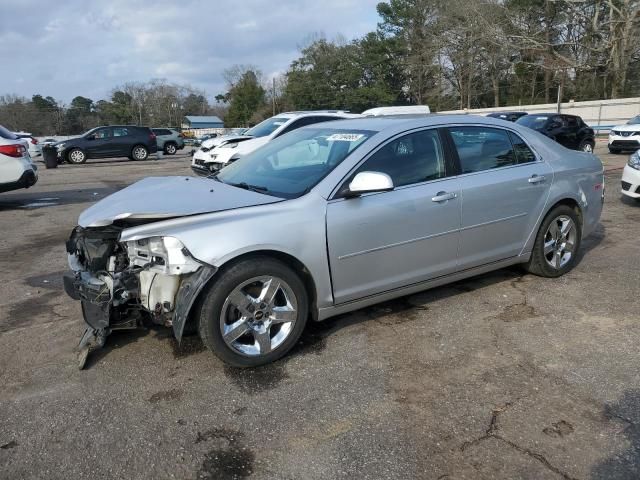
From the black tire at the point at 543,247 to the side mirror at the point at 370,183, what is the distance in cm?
202

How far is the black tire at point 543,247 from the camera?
15.8 feet

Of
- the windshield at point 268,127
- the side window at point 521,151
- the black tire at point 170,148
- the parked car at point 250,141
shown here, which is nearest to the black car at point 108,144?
the black tire at point 170,148

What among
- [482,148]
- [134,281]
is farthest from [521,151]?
[134,281]

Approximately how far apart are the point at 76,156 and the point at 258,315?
21.6 metres

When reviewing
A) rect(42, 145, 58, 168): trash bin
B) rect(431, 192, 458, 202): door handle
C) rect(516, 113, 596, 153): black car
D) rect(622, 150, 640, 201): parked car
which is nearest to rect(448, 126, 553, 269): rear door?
rect(431, 192, 458, 202): door handle

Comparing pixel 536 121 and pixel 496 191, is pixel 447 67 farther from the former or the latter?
pixel 496 191

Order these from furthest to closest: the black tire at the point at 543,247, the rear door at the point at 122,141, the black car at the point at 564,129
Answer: the rear door at the point at 122,141, the black car at the point at 564,129, the black tire at the point at 543,247

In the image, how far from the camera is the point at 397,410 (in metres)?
2.94

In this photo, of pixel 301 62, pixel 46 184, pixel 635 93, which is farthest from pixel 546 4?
pixel 46 184

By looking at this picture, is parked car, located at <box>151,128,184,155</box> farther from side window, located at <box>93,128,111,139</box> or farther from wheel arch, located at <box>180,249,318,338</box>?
wheel arch, located at <box>180,249,318,338</box>

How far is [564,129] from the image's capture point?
1691 cm

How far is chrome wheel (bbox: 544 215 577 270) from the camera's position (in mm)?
4922

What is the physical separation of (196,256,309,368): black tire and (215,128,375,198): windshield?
0.57 m

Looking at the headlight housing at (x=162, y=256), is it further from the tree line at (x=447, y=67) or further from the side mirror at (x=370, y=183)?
the tree line at (x=447, y=67)
